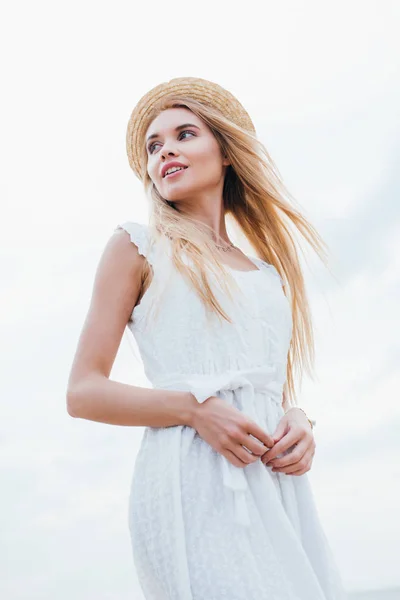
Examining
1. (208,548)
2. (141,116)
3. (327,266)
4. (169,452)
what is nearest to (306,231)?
(327,266)

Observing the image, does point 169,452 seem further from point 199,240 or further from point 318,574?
point 199,240

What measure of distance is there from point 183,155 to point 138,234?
0.36 meters

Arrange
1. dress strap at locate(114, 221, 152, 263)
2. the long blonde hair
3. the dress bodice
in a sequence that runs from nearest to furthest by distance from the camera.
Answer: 1. the dress bodice
2. dress strap at locate(114, 221, 152, 263)
3. the long blonde hair

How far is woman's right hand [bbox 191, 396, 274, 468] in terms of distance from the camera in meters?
1.91

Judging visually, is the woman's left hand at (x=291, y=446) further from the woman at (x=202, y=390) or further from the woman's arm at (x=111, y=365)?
the woman's arm at (x=111, y=365)

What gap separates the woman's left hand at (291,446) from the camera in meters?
2.01

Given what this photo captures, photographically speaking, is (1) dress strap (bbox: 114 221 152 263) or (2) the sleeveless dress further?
(1) dress strap (bbox: 114 221 152 263)

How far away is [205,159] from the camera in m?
2.56

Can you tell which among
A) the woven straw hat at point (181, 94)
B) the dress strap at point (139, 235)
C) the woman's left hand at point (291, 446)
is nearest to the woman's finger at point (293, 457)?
the woman's left hand at point (291, 446)

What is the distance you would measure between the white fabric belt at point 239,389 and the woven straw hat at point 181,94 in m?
0.97

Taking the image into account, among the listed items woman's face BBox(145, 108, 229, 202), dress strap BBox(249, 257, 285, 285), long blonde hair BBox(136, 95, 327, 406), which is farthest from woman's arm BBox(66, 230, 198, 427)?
dress strap BBox(249, 257, 285, 285)

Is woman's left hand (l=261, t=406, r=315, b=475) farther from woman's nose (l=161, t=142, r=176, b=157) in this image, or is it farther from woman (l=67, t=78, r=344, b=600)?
woman's nose (l=161, t=142, r=176, b=157)

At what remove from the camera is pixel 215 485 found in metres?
1.96

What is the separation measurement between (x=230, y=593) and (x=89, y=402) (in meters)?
0.57
